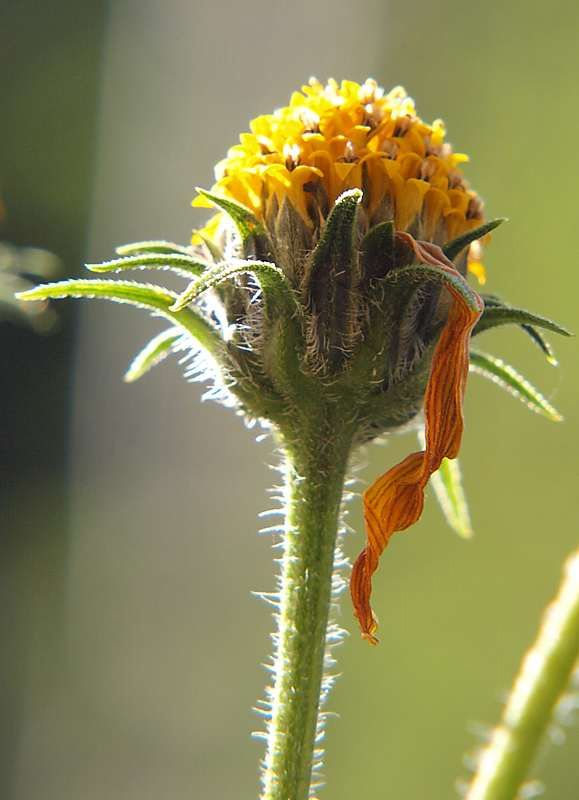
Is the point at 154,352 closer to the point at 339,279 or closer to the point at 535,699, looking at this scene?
the point at 339,279

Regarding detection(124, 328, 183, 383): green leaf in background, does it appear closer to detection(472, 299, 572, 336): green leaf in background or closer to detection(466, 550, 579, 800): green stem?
detection(472, 299, 572, 336): green leaf in background

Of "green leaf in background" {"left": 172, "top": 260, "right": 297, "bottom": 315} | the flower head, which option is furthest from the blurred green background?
"green leaf in background" {"left": 172, "top": 260, "right": 297, "bottom": 315}

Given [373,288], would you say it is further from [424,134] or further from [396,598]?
[396,598]

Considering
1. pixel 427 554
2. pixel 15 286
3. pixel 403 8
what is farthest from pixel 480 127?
pixel 15 286

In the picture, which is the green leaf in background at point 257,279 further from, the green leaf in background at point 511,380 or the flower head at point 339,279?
the green leaf in background at point 511,380

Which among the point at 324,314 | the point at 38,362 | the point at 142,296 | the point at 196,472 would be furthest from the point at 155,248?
the point at 196,472

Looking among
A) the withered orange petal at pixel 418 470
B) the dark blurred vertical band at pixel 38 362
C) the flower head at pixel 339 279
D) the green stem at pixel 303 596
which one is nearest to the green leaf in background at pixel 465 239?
the flower head at pixel 339 279
